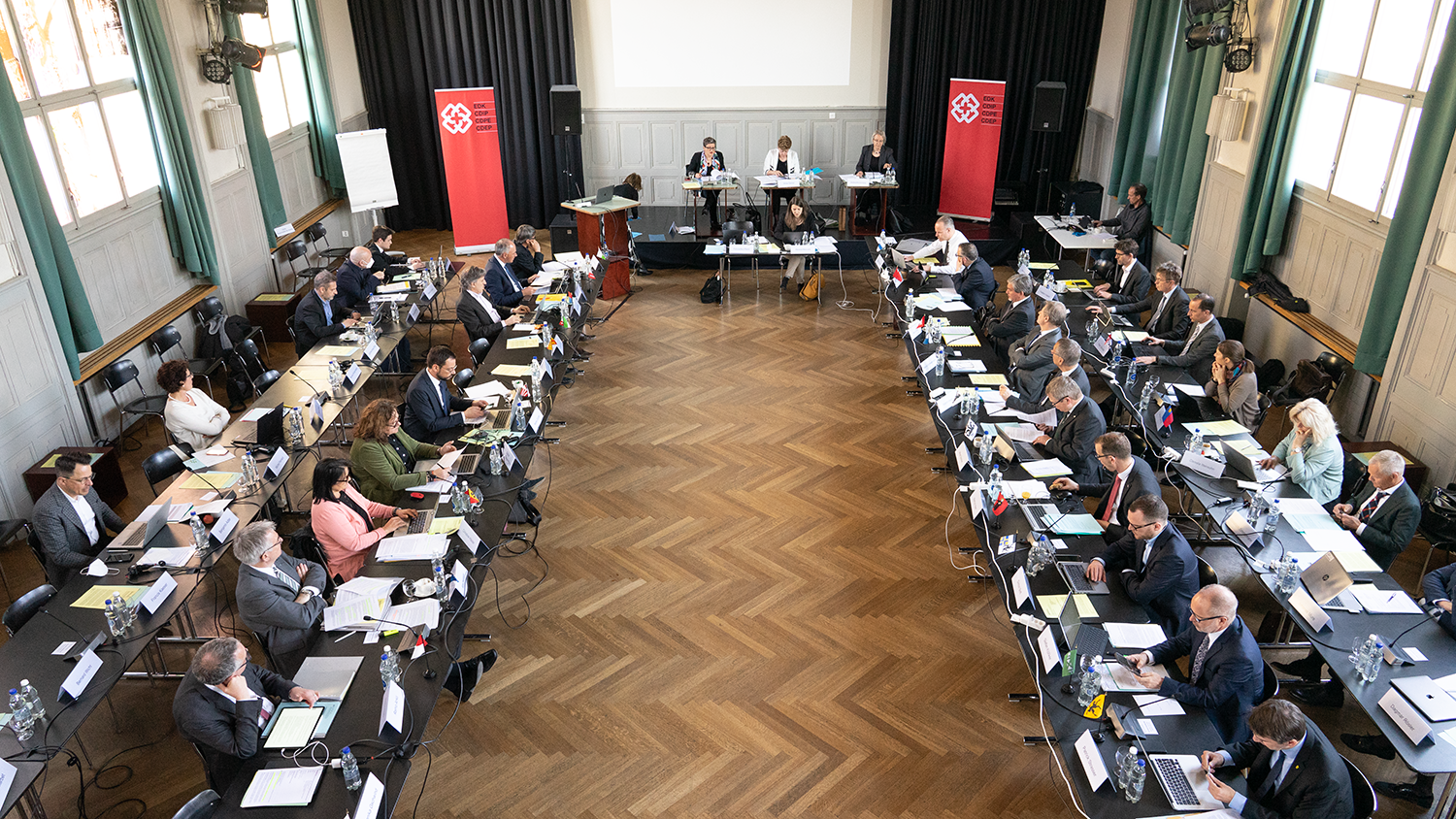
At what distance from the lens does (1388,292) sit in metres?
6.59

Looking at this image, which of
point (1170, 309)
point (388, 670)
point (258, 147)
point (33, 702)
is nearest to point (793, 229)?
point (1170, 309)

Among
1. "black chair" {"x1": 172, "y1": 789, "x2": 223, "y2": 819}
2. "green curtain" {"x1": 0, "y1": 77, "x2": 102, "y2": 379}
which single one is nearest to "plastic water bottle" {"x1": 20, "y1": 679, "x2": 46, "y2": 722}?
"black chair" {"x1": 172, "y1": 789, "x2": 223, "y2": 819}

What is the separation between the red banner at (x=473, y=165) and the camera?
1198cm

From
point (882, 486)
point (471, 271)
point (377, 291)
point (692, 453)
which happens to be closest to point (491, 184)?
point (377, 291)

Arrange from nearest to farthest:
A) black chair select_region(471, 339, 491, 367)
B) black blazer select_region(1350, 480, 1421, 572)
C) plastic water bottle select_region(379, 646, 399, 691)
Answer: plastic water bottle select_region(379, 646, 399, 691)
black blazer select_region(1350, 480, 1421, 572)
black chair select_region(471, 339, 491, 367)

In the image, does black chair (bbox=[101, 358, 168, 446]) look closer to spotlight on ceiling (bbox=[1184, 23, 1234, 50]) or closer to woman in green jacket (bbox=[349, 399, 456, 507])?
woman in green jacket (bbox=[349, 399, 456, 507])

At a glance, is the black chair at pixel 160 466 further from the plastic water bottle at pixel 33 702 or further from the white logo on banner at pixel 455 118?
the white logo on banner at pixel 455 118

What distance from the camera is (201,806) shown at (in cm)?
325

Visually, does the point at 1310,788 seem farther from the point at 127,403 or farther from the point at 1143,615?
the point at 127,403

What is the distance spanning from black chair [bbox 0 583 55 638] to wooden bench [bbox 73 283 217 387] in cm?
323

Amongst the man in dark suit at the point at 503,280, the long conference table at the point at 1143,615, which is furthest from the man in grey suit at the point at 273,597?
the man in dark suit at the point at 503,280

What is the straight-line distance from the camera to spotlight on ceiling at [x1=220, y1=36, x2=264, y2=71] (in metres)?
8.91

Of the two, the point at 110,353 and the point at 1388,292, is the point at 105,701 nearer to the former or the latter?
the point at 110,353

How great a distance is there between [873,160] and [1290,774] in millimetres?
9818
